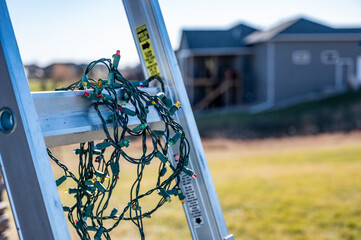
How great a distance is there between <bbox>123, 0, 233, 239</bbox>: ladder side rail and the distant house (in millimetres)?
21052

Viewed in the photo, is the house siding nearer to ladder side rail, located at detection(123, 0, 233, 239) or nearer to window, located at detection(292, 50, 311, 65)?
window, located at detection(292, 50, 311, 65)

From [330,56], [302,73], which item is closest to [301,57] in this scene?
[302,73]

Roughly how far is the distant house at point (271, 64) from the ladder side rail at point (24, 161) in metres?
21.6

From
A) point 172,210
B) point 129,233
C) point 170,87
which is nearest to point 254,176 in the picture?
point 172,210

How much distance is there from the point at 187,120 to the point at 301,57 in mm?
22419

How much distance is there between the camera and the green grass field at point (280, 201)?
3.71 meters

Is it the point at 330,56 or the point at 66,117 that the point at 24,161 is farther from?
the point at 330,56

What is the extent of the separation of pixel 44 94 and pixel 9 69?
0.46ft

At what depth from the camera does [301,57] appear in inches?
872

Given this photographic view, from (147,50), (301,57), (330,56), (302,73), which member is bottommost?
(302,73)

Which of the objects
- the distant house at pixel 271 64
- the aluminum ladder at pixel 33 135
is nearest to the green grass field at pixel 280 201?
the aluminum ladder at pixel 33 135

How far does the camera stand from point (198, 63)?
2347 centimetres

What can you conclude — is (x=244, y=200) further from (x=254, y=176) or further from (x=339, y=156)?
(x=339, y=156)

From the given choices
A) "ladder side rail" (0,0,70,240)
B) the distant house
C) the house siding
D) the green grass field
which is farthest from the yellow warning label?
the house siding
